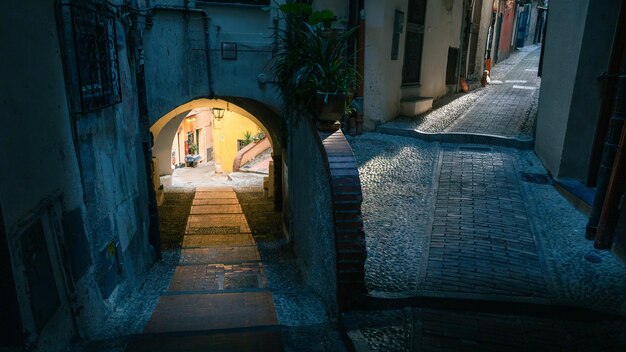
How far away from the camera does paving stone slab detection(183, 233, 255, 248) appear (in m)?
9.52

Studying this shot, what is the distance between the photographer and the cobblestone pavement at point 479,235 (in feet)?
14.2

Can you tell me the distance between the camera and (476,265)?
4730 mm

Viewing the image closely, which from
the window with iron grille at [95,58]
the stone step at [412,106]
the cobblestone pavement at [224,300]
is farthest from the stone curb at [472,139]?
the window with iron grille at [95,58]

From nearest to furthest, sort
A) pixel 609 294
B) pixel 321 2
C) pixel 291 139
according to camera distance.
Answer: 1. pixel 609 294
2. pixel 291 139
3. pixel 321 2

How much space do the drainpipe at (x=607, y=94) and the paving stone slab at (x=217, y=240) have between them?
21.1 ft

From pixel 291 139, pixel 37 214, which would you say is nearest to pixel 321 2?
pixel 291 139

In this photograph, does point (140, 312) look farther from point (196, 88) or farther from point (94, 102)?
point (196, 88)

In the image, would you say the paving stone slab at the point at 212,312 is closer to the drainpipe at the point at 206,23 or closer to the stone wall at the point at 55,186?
the stone wall at the point at 55,186

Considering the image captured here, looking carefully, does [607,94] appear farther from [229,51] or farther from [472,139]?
[229,51]

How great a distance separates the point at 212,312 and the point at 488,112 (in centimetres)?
874

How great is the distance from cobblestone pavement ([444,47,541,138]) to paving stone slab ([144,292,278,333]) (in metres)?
5.86

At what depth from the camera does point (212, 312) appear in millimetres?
5133

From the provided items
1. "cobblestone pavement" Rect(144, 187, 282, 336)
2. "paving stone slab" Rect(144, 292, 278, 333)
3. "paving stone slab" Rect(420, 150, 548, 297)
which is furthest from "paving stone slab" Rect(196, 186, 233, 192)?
"paving stone slab" Rect(144, 292, 278, 333)

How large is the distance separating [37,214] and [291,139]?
5189 millimetres
